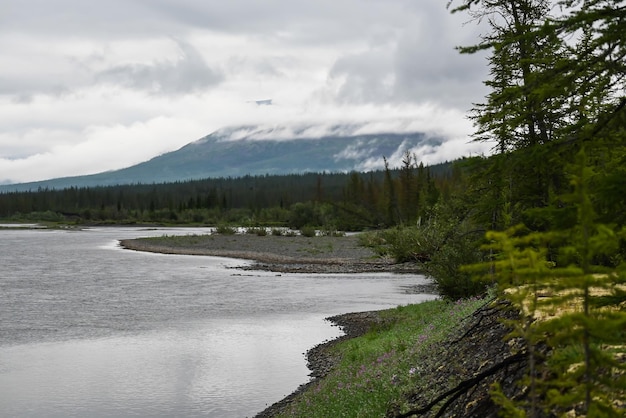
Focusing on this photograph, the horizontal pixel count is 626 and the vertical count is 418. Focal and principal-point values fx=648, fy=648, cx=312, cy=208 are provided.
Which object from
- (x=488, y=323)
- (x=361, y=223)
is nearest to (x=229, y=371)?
(x=488, y=323)

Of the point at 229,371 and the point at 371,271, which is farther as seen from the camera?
the point at 371,271

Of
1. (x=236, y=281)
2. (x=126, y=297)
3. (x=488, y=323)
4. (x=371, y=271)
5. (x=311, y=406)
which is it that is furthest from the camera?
(x=371, y=271)

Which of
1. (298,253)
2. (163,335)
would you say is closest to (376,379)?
(163,335)

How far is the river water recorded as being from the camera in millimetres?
16953

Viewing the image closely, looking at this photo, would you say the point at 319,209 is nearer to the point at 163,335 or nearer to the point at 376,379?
the point at 163,335


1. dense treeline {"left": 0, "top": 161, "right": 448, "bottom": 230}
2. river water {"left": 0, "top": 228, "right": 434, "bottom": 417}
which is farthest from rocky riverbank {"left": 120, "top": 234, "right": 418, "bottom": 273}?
dense treeline {"left": 0, "top": 161, "right": 448, "bottom": 230}

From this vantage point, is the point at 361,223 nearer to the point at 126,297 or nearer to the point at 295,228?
the point at 295,228

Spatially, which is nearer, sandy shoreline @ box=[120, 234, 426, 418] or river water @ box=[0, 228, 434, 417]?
river water @ box=[0, 228, 434, 417]

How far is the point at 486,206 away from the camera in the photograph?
19.6 metres

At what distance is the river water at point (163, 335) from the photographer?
16953mm

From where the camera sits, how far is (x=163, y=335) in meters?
24.7

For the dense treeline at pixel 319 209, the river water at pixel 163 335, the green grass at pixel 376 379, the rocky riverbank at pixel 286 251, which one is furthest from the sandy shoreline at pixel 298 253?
the green grass at pixel 376 379

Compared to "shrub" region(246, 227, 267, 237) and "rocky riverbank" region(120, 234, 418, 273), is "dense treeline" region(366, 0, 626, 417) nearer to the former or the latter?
"rocky riverbank" region(120, 234, 418, 273)

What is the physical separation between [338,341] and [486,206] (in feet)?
22.9
